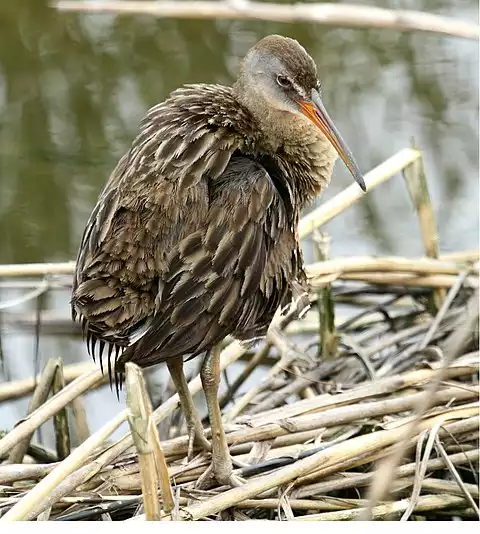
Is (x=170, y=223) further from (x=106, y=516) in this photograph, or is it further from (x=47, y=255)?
(x=47, y=255)

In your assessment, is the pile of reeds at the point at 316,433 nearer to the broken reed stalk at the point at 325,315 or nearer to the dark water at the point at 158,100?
the broken reed stalk at the point at 325,315

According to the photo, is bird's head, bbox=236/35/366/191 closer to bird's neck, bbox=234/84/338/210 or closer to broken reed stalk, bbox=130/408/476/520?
bird's neck, bbox=234/84/338/210

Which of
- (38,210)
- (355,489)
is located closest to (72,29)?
(38,210)

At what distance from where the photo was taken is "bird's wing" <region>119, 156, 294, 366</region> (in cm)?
269

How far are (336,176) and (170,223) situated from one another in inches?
113

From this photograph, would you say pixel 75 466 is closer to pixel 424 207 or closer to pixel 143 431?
pixel 143 431

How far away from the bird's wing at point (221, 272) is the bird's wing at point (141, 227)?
0.04 meters

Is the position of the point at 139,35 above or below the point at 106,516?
above

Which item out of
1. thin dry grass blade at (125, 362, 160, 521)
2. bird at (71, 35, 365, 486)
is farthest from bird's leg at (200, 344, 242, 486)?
thin dry grass blade at (125, 362, 160, 521)

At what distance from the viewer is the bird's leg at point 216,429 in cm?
294

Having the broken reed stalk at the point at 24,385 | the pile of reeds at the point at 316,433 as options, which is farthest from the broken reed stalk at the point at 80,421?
the broken reed stalk at the point at 24,385

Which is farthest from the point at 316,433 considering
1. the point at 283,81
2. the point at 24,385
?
the point at 24,385
